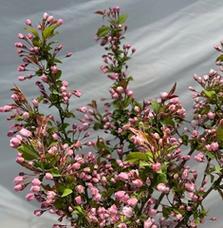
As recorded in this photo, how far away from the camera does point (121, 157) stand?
0.95 m

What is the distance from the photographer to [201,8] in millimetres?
1344

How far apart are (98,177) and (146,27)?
0.66 metres

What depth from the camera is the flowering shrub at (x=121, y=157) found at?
64 cm

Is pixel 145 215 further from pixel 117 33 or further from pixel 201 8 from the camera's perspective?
pixel 201 8

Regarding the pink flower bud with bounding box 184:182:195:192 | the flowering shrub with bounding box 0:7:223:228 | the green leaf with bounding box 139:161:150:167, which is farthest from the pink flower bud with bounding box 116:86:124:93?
the green leaf with bounding box 139:161:150:167

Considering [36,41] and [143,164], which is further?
[36,41]

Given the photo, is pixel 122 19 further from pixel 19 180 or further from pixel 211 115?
pixel 19 180

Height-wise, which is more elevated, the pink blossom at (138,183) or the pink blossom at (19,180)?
the pink blossom at (19,180)

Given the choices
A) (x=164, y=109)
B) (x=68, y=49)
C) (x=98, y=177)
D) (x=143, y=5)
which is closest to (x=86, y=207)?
(x=98, y=177)

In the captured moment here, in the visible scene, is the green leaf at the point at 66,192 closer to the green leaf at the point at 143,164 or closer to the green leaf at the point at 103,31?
the green leaf at the point at 143,164

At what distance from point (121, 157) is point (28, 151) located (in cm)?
35

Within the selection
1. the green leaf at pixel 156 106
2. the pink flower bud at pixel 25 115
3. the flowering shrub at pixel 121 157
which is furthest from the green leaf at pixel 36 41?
the green leaf at pixel 156 106

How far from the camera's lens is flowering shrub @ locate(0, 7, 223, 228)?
64 cm

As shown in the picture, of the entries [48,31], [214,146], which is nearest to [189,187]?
[214,146]
